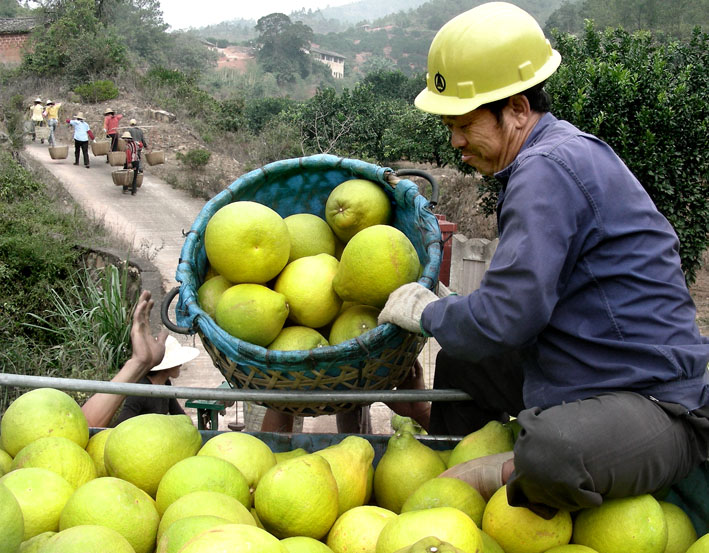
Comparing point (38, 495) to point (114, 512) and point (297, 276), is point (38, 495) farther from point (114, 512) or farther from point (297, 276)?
point (297, 276)

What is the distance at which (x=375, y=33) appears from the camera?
116m

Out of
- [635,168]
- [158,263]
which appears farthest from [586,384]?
[158,263]

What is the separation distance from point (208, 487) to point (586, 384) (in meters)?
1.08

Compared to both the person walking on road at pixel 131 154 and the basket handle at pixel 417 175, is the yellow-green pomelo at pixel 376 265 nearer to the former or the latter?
the basket handle at pixel 417 175

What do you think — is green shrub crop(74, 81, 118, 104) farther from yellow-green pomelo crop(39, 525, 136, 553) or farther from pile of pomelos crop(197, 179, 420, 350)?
yellow-green pomelo crop(39, 525, 136, 553)

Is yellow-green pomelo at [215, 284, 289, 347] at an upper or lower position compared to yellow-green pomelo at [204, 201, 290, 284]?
lower

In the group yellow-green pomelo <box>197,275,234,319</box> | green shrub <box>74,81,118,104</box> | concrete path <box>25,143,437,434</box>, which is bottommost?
concrete path <box>25,143,437,434</box>

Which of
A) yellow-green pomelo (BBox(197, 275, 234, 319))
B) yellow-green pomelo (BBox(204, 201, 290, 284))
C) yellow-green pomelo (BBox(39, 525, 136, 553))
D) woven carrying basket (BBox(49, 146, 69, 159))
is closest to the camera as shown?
yellow-green pomelo (BBox(39, 525, 136, 553))

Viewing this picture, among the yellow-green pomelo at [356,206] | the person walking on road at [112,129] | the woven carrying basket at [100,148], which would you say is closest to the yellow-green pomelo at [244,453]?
the yellow-green pomelo at [356,206]

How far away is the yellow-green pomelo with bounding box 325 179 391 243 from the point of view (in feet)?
8.75

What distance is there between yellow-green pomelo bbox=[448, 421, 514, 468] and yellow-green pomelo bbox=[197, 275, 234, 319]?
1017 mm

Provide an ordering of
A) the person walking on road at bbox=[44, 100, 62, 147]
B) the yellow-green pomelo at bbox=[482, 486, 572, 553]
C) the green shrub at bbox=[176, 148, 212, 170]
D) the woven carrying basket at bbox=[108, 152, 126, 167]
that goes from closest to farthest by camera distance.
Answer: the yellow-green pomelo at bbox=[482, 486, 572, 553] < the woven carrying basket at bbox=[108, 152, 126, 167] < the green shrub at bbox=[176, 148, 212, 170] < the person walking on road at bbox=[44, 100, 62, 147]

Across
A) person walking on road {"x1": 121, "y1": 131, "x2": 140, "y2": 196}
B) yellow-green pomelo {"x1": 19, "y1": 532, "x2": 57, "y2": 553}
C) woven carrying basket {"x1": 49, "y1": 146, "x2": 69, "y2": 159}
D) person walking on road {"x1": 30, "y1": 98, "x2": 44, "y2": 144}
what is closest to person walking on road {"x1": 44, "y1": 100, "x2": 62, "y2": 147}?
person walking on road {"x1": 30, "y1": 98, "x2": 44, "y2": 144}

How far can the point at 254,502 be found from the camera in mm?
1846
